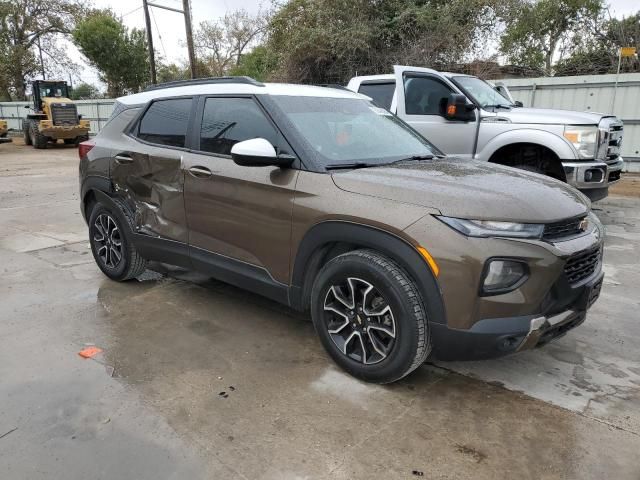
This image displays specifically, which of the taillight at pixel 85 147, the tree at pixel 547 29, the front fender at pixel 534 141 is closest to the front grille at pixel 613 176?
the front fender at pixel 534 141

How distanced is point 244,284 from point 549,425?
2126 mm

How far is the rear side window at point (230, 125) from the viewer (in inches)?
138

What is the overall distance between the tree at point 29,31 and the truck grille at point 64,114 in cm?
1572

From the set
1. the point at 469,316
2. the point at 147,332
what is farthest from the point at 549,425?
the point at 147,332

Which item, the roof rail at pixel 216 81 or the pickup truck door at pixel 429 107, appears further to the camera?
the pickup truck door at pixel 429 107

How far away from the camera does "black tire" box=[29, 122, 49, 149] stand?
22000 millimetres

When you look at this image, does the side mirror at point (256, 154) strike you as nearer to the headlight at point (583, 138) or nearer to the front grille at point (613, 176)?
the headlight at point (583, 138)

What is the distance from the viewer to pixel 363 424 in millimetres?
2705

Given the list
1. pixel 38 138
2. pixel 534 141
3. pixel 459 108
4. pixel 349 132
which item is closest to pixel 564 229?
pixel 349 132

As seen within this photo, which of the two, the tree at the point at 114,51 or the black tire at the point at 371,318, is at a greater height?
the tree at the point at 114,51

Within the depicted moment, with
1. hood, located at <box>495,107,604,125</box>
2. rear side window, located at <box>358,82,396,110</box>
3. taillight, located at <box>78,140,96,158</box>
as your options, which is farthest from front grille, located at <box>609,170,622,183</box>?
taillight, located at <box>78,140,96,158</box>

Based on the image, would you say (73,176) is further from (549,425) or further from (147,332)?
(549,425)

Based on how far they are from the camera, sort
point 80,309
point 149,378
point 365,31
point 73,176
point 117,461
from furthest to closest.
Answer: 1. point 365,31
2. point 73,176
3. point 80,309
4. point 149,378
5. point 117,461

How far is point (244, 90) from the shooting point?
368 centimetres
